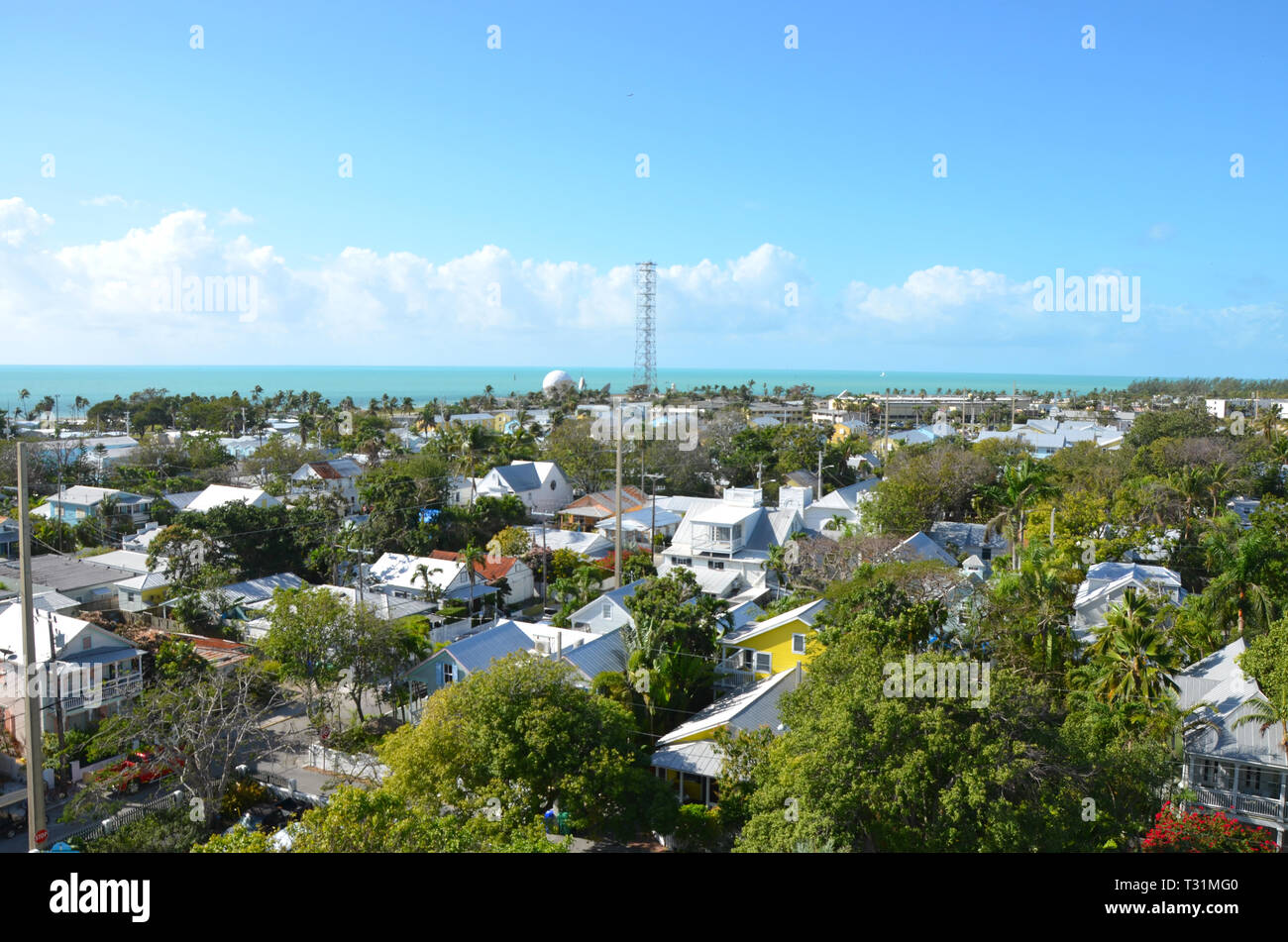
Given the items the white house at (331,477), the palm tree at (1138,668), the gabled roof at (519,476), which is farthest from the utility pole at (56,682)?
the gabled roof at (519,476)

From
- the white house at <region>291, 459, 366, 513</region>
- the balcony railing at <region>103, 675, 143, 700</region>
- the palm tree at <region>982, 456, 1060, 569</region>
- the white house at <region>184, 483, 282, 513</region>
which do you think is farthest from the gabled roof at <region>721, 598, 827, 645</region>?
the white house at <region>291, 459, 366, 513</region>

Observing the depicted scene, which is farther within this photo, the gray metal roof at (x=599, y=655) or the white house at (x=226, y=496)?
the white house at (x=226, y=496)

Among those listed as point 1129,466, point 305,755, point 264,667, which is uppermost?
point 1129,466

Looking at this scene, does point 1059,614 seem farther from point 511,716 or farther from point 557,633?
point 511,716

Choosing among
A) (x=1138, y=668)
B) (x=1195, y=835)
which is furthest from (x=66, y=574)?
(x=1195, y=835)

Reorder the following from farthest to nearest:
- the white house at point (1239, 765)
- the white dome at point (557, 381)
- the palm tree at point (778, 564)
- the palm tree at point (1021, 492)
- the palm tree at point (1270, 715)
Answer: the white dome at point (557, 381), the palm tree at point (778, 564), the palm tree at point (1021, 492), the white house at point (1239, 765), the palm tree at point (1270, 715)

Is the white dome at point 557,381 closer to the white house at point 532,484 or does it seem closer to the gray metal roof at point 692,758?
the white house at point 532,484
